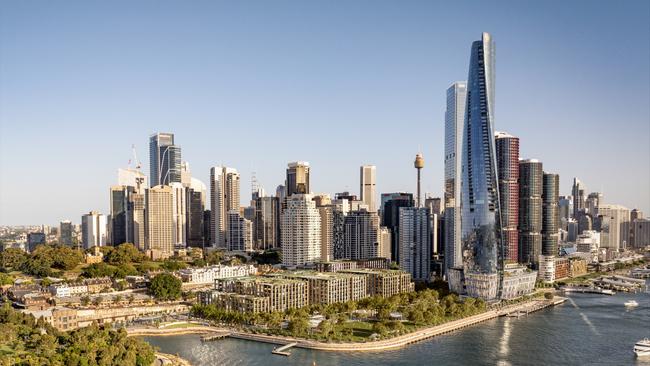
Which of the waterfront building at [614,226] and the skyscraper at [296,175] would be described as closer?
the skyscraper at [296,175]

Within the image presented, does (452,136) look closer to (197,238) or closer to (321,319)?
(321,319)

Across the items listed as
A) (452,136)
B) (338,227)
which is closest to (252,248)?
(338,227)

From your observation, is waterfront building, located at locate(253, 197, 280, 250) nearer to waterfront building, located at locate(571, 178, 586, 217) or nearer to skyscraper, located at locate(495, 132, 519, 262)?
skyscraper, located at locate(495, 132, 519, 262)

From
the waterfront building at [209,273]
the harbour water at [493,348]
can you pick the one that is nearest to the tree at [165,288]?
the waterfront building at [209,273]

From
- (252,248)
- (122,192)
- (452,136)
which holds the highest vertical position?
(452,136)

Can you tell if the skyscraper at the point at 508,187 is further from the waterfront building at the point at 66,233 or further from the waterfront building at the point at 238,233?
the waterfront building at the point at 66,233

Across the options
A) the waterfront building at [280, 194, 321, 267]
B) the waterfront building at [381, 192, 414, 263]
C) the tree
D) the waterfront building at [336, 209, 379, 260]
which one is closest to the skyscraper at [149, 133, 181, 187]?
the waterfront building at [381, 192, 414, 263]
